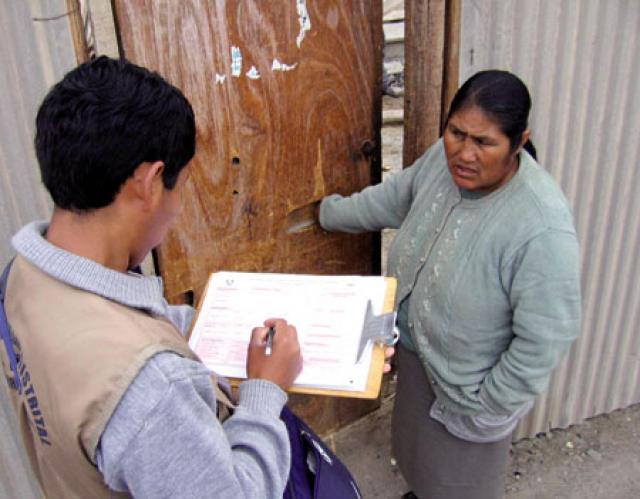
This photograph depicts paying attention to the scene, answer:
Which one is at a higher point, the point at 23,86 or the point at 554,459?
the point at 23,86

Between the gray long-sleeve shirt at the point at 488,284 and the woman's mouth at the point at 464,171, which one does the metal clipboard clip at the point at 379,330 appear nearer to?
the gray long-sleeve shirt at the point at 488,284

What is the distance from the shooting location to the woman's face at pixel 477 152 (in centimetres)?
173

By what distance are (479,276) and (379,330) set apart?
1.56ft

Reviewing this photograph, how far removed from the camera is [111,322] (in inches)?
36.3

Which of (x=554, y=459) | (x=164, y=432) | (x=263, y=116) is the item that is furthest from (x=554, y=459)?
(x=164, y=432)

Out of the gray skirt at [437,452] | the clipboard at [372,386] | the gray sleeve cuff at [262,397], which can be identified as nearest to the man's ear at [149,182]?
the gray sleeve cuff at [262,397]

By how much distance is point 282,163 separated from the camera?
2262mm

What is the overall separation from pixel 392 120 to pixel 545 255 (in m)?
6.30

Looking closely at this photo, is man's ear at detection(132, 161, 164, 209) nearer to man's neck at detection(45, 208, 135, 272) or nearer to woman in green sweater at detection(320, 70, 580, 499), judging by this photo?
man's neck at detection(45, 208, 135, 272)

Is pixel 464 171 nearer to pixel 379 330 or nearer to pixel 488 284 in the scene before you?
Result: pixel 488 284

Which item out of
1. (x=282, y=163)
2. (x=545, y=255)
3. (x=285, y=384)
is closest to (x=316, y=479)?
(x=285, y=384)

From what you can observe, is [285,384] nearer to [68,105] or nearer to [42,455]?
[42,455]

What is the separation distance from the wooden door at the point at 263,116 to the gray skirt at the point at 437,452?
0.62 meters

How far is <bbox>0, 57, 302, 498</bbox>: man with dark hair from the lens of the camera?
874 mm
